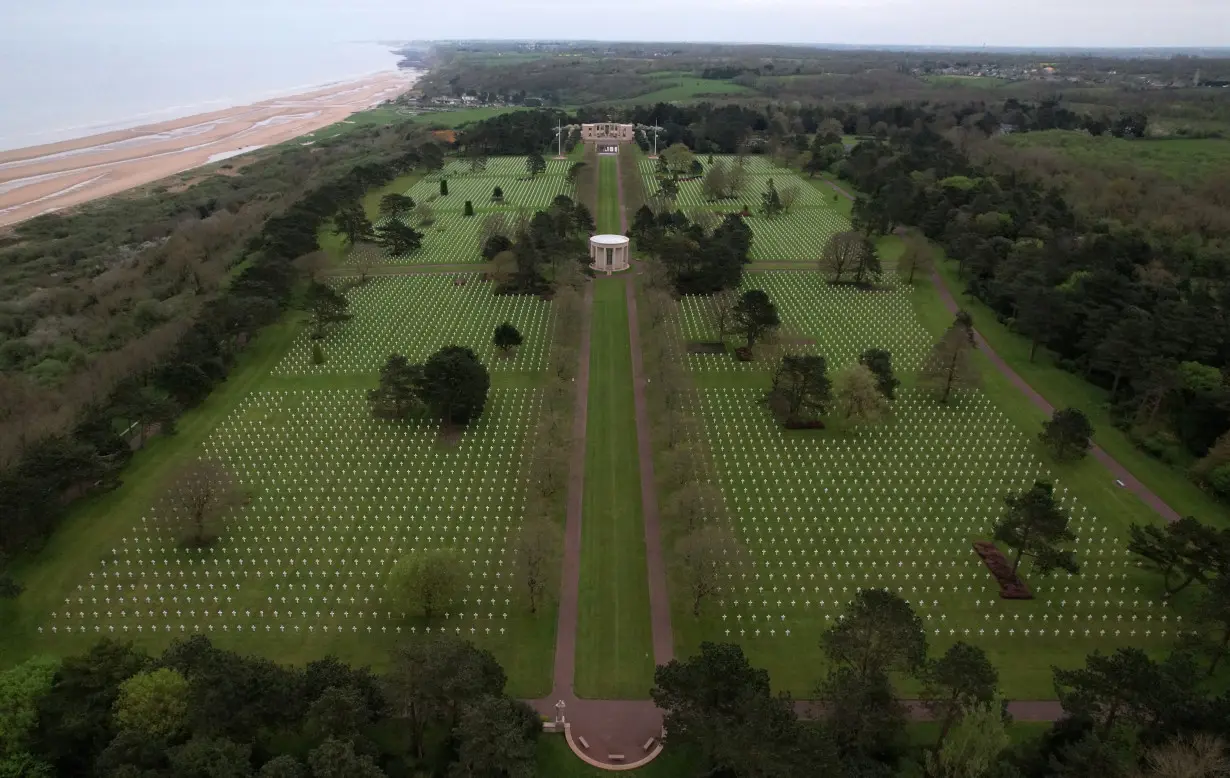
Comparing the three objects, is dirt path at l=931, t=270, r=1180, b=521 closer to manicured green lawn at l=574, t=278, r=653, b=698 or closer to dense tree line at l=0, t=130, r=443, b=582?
manicured green lawn at l=574, t=278, r=653, b=698

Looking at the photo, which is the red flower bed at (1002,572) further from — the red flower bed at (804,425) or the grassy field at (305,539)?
the grassy field at (305,539)

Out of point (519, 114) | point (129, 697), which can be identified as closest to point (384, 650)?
point (129, 697)

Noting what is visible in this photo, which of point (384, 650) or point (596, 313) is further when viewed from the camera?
point (596, 313)

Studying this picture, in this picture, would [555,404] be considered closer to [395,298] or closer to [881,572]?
[881,572]

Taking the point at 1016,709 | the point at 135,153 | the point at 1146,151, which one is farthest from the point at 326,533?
the point at 1146,151

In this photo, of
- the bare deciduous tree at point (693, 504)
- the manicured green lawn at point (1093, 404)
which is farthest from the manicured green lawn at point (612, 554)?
the manicured green lawn at point (1093, 404)

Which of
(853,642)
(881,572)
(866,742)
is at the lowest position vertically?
(881,572)

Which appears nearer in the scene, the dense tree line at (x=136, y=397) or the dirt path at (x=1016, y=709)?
the dirt path at (x=1016, y=709)
